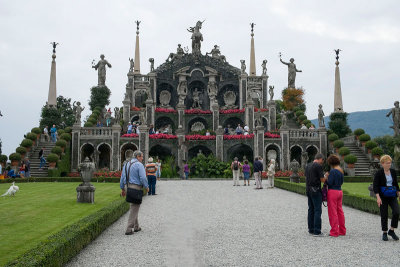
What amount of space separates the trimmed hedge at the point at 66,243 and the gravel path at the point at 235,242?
0.73ft

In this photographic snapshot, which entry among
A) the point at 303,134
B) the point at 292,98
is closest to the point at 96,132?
the point at 303,134

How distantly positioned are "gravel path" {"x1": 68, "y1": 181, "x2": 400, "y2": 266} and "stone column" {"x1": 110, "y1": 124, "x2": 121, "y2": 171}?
2477cm

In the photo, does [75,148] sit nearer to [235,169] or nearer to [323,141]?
[235,169]

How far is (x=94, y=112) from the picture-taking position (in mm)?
48062

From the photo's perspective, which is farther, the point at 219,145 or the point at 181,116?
the point at 181,116

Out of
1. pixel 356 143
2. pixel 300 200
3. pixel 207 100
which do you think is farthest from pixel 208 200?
pixel 207 100

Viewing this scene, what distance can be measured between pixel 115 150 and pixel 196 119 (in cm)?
1283

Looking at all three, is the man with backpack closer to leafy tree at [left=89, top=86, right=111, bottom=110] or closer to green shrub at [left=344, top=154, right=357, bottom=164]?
green shrub at [left=344, top=154, right=357, bottom=164]

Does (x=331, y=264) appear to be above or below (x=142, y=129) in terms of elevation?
below

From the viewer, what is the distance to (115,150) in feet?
131

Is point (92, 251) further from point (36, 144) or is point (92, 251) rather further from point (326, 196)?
point (36, 144)

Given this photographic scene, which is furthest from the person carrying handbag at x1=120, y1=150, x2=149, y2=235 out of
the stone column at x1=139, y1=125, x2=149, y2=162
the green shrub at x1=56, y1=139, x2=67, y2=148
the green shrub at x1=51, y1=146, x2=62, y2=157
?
the stone column at x1=139, y1=125, x2=149, y2=162

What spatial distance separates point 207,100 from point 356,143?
21.2 metres

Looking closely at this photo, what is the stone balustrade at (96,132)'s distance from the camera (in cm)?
4012
